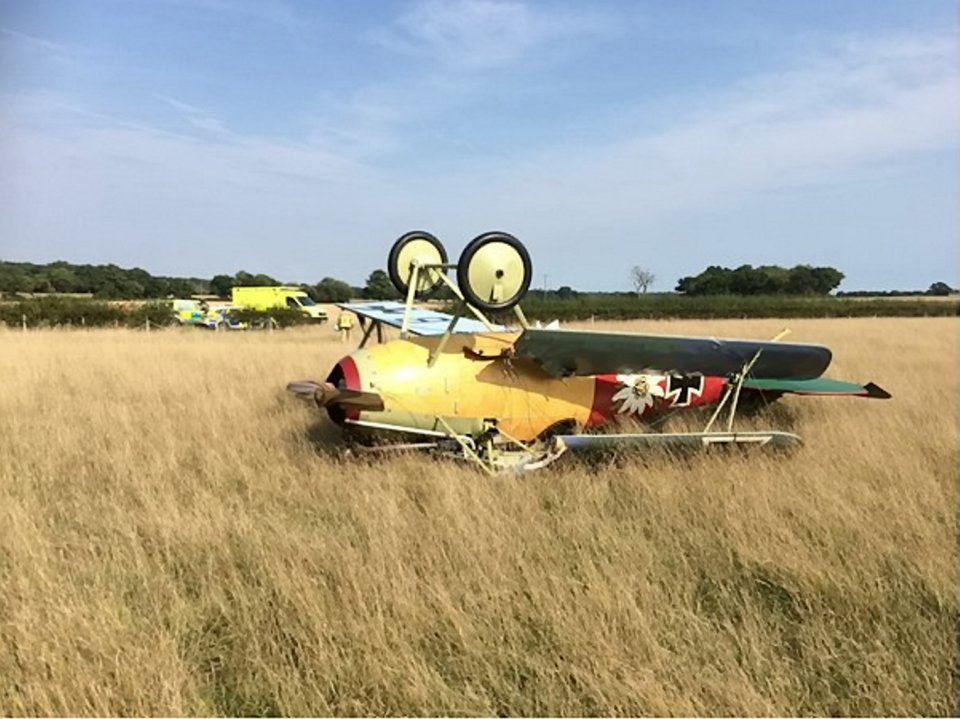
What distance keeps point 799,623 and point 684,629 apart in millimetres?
665

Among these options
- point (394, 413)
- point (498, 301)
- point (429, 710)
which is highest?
point (498, 301)

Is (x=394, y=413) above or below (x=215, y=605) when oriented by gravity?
above

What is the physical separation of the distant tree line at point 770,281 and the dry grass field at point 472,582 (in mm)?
80450

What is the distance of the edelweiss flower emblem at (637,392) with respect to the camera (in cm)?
751

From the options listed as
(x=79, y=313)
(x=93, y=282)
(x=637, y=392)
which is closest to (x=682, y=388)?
(x=637, y=392)

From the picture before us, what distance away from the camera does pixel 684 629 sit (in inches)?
139

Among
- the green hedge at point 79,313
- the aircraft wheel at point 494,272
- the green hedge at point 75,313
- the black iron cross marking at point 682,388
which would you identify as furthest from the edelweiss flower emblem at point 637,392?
the green hedge at point 75,313

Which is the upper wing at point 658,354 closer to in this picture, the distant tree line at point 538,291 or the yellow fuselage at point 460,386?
the yellow fuselage at point 460,386

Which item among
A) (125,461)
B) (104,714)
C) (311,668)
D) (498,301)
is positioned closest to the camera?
(104,714)

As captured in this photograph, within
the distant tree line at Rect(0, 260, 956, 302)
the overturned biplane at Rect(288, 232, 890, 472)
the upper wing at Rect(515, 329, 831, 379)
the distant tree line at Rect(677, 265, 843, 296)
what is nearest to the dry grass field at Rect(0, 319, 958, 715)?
the overturned biplane at Rect(288, 232, 890, 472)

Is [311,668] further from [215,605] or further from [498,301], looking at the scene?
[498,301]

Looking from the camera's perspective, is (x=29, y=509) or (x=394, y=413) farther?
(x=394, y=413)

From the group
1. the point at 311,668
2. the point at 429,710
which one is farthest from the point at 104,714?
the point at 429,710

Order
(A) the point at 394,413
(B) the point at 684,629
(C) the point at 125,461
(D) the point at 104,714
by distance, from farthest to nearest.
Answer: (C) the point at 125,461 → (A) the point at 394,413 → (B) the point at 684,629 → (D) the point at 104,714
